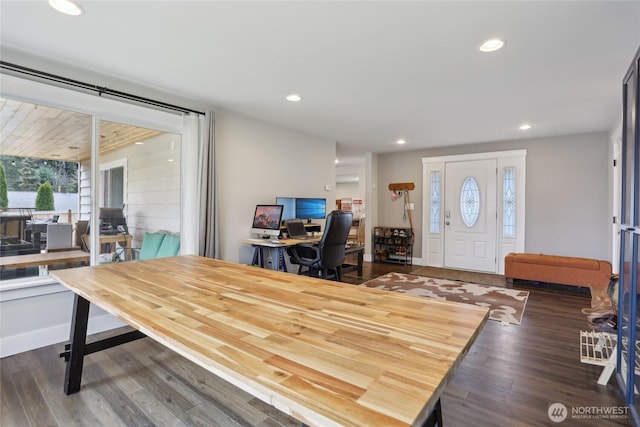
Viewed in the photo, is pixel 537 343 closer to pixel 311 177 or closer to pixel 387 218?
pixel 311 177

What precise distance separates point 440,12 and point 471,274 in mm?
4803

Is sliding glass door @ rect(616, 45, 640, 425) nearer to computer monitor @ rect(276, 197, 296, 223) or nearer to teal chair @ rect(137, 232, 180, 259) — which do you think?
computer monitor @ rect(276, 197, 296, 223)

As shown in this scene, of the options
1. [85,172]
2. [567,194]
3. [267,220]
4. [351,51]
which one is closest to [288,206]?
[267,220]

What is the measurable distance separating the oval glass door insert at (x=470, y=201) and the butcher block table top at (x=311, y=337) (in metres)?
5.06

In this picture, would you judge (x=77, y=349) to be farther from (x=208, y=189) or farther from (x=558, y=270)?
(x=558, y=270)

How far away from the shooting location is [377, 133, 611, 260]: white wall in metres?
4.76

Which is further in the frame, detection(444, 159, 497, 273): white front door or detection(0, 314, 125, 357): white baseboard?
detection(444, 159, 497, 273): white front door

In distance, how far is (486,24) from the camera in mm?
1990

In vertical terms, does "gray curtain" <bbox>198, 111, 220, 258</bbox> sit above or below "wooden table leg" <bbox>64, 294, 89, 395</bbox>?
above

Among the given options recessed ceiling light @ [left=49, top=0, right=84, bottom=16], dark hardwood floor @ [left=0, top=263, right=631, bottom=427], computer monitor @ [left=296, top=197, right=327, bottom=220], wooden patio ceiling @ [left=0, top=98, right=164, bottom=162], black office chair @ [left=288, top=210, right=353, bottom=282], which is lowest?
dark hardwood floor @ [left=0, top=263, right=631, bottom=427]

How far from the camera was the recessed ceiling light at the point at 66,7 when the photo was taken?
1806mm

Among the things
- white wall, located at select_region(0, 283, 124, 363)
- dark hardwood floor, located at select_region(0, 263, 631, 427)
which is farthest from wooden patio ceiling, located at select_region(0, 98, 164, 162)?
dark hardwood floor, located at select_region(0, 263, 631, 427)

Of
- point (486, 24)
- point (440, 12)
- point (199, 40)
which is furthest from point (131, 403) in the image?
point (486, 24)

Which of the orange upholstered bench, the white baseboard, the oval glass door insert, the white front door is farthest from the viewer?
the oval glass door insert
